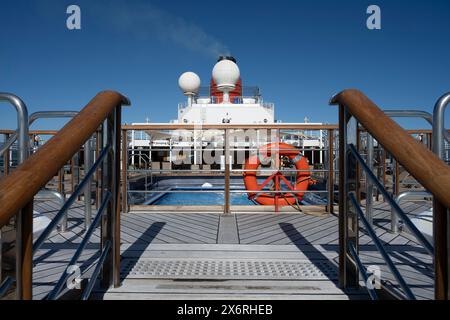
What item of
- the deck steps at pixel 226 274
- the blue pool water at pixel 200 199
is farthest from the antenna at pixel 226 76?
the deck steps at pixel 226 274

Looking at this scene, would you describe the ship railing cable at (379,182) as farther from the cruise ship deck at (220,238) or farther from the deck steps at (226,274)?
the deck steps at (226,274)

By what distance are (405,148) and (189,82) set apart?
18.1m

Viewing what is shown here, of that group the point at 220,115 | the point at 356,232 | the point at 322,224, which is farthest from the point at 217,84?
the point at 356,232

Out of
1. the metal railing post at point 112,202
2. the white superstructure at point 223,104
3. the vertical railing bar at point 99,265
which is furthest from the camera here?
the white superstructure at point 223,104

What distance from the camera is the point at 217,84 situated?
17.8 meters

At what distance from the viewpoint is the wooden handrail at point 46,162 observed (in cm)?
55

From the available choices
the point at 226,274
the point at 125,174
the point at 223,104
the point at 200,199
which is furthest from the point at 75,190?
the point at 223,104

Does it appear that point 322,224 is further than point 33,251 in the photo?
Yes

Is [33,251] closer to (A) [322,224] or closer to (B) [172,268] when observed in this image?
(B) [172,268]

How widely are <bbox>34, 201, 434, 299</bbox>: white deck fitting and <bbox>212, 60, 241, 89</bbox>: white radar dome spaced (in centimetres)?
1575

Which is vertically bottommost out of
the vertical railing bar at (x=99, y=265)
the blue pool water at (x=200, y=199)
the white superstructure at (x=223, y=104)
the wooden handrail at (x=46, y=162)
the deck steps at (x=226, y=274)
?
the blue pool water at (x=200, y=199)

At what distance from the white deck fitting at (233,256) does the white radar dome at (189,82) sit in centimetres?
1636

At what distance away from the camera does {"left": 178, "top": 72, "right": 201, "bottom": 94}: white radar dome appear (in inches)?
713
